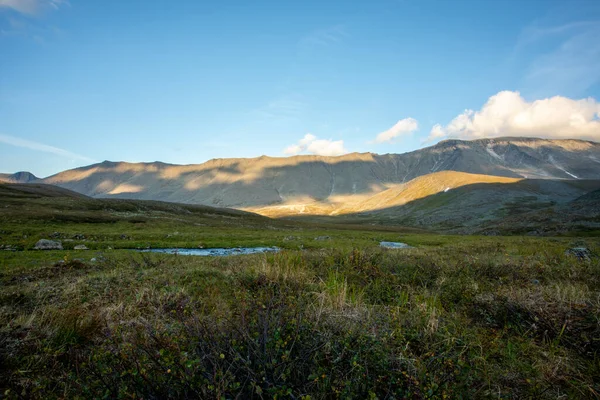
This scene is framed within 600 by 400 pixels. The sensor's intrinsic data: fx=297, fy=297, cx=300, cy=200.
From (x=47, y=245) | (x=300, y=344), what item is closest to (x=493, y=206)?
(x=47, y=245)

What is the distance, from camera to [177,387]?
10.3 feet

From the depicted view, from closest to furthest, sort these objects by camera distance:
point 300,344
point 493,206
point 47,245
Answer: point 300,344, point 47,245, point 493,206

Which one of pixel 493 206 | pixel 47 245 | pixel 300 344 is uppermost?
pixel 300 344

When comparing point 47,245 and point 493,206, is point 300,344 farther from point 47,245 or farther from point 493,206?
point 493,206

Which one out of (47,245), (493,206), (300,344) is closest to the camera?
(300,344)

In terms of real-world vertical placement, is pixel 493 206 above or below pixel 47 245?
below

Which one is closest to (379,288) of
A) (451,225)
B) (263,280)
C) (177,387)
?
(263,280)

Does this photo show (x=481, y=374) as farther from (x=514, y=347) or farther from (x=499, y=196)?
(x=499, y=196)

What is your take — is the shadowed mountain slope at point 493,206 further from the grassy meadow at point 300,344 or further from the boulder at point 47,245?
the boulder at point 47,245

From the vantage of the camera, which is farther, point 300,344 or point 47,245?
point 47,245

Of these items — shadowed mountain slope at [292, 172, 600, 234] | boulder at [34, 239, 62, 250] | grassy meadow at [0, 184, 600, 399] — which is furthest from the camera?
shadowed mountain slope at [292, 172, 600, 234]

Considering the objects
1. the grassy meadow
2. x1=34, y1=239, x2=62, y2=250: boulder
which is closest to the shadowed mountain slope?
the grassy meadow

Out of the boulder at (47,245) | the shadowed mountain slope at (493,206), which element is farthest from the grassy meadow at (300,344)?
the shadowed mountain slope at (493,206)

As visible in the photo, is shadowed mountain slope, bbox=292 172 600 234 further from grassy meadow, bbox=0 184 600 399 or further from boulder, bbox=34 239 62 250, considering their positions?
boulder, bbox=34 239 62 250
